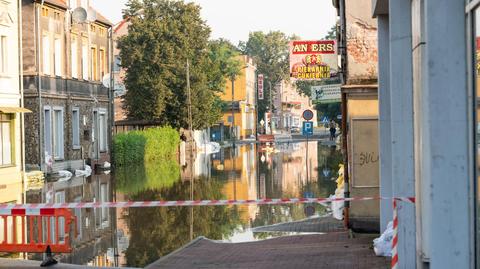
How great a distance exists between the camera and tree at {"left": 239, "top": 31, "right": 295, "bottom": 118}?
13325 cm

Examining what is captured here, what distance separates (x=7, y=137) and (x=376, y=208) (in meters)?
22.7

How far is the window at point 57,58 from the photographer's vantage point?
131ft

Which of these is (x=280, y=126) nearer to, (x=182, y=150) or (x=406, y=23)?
(x=182, y=150)

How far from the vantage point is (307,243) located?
13945mm

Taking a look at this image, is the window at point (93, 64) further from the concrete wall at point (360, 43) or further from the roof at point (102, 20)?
the concrete wall at point (360, 43)

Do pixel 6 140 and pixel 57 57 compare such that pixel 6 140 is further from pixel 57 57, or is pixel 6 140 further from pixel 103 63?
pixel 103 63

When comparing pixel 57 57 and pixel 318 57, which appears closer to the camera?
pixel 318 57

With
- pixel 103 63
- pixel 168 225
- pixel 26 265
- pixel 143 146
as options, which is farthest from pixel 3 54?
pixel 26 265

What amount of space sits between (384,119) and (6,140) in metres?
24.6

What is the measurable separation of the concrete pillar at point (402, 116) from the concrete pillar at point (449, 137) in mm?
2472

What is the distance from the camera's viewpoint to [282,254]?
12.6 meters

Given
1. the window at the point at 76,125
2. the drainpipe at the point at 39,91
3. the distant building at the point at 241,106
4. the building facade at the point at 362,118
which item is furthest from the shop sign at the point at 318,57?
the distant building at the point at 241,106

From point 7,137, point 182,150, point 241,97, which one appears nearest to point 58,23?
point 7,137

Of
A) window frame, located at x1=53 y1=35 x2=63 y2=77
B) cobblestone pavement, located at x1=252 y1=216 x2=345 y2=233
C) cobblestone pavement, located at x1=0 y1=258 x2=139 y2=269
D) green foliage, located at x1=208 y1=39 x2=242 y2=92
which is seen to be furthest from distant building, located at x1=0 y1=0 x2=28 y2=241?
green foliage, located at x1=208 y1=39 x2=242 y2=92
